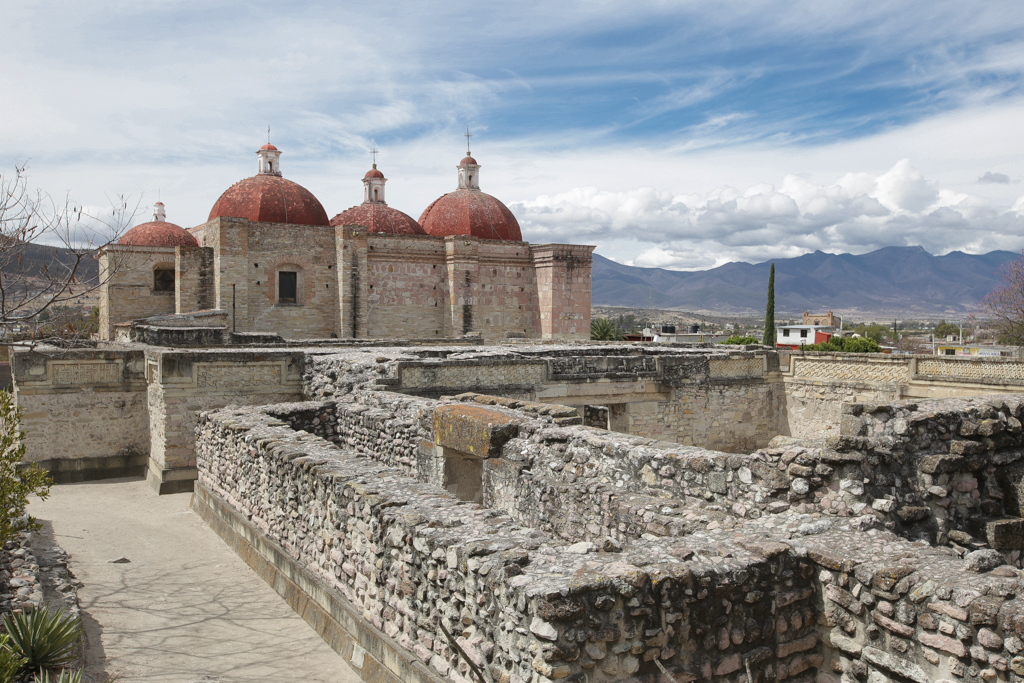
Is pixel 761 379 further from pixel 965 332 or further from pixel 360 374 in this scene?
pixel 965 332

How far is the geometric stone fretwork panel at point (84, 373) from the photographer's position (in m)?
11.8

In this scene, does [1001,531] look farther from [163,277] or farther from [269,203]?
[163,277]

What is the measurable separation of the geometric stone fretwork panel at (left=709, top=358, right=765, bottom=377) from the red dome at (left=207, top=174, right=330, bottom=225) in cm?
1893

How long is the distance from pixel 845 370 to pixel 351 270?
18.3 m

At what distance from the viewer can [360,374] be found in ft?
36.0

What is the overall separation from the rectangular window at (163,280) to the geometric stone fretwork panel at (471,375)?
19.7 meters

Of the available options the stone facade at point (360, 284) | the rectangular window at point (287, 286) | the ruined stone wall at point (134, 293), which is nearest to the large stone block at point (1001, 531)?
the stone facade at point (360, 284)

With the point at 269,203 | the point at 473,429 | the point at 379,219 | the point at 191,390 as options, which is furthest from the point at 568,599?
the point at 379,219

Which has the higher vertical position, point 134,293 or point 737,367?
point 134,293

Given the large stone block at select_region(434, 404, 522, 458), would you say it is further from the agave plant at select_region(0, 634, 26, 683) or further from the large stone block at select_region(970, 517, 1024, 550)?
the agave plant at select_region(0, 634, 26, 683)

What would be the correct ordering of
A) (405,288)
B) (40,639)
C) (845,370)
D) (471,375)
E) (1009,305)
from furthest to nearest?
(405,288) → (1009,305) → (845,370) → (471,375) → (40,639)

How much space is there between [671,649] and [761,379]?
45.9 feet

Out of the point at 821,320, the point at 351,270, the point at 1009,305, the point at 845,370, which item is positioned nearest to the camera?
the point at 845,370

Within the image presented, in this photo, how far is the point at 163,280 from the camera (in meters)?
27.5
